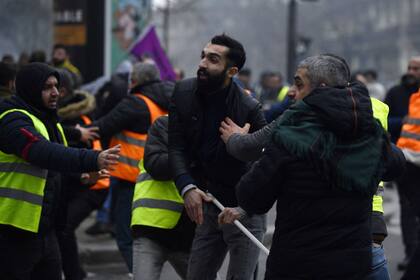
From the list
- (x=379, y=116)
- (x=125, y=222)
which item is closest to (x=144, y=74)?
(x=125, y=222)

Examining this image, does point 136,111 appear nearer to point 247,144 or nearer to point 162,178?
point 162,178

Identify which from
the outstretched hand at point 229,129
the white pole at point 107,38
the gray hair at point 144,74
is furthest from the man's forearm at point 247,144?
the white pole at point 107,38

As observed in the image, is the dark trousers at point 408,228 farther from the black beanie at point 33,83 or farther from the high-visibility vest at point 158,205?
the black beanie at point 33,83

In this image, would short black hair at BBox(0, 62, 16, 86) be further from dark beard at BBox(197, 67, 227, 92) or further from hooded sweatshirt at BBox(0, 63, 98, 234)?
dark beard at BBox(197, 67, 227, 92)

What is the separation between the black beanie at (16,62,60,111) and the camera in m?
5.00

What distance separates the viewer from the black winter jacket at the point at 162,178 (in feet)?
17.4

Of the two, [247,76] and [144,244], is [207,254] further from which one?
[247,76]

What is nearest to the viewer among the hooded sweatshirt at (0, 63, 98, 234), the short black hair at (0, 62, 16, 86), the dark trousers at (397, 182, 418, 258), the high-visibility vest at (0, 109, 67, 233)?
the hooded sweatshirt at (0, 63, 98, 234)

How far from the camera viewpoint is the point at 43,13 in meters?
13.1

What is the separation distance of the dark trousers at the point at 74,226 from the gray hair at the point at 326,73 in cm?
318

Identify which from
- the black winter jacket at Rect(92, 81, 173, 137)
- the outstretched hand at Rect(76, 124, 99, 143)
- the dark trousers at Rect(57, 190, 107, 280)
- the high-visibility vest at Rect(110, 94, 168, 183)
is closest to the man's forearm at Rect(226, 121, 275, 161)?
the outstretched hand at Rect(76, 124, 99, 143)

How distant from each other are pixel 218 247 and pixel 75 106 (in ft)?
8.56

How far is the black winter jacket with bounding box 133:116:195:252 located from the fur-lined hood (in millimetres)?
1956

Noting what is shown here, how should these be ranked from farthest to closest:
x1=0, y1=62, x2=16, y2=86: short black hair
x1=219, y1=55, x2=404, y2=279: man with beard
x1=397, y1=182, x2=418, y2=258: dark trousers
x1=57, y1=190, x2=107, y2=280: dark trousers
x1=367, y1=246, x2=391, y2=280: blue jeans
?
x1=397, y1=182, x2=418, y2=258: dark trousers < x1=0, y1=62, x2=16, y2=86: short black hair < x1=57, y1=190, x2=107, y2=280: dark trousers < x1=367, y1=246, x2=391, y2=280: blue jeans < x1=219, y1=55, x2=404, y2=279: man with beard
